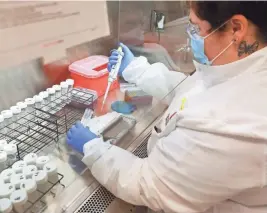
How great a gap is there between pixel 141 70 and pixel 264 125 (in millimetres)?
872

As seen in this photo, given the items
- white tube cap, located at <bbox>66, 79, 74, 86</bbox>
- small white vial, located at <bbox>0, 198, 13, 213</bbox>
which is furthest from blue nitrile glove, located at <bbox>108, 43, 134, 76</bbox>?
small white vial, located at <bbox>0, 198, 13, 213</bbox>

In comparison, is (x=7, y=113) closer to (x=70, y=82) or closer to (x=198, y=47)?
(x=70, y=82)

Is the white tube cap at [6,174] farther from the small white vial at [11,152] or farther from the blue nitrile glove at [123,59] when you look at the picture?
the blue nitrile glove at [123,59]

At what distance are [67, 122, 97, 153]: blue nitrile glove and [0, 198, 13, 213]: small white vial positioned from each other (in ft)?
1.10

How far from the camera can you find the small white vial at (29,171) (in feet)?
3.07

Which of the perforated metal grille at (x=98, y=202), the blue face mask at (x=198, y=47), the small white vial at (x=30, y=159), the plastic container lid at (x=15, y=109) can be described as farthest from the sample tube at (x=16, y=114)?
the blue face mask at (x=198, y=47)

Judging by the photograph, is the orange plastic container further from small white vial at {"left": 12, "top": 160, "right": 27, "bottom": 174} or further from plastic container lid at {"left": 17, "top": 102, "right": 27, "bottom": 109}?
small white vial at {"left": 12, "top": 160, "right": 27, "bottom": 174}

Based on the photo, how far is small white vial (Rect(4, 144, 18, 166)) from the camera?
1.01m

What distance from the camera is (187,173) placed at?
2.82 feet

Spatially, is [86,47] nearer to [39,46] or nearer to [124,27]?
[124,27]

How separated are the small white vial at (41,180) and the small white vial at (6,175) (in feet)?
0.25

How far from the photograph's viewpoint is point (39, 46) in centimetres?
93

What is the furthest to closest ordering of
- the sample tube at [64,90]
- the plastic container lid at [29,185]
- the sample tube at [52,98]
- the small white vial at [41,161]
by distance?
1. the sample tube at [64,90]
2. the sample tube at [52,98]
3. the small white vial at [41,161]
4. the plastic container lid at [29,185]

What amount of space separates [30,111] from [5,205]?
55cm
